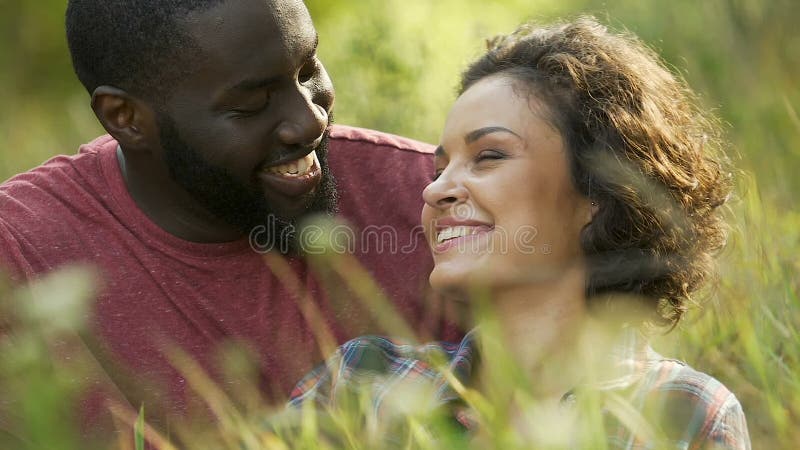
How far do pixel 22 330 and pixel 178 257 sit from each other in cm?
52

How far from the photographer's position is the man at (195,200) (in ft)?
9.78

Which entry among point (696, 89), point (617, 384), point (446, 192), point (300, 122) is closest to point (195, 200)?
point (300, 122)

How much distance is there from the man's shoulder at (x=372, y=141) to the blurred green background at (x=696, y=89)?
0.75 m

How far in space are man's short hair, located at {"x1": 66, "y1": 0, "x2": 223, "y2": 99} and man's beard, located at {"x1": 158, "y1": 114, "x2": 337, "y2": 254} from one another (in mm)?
133

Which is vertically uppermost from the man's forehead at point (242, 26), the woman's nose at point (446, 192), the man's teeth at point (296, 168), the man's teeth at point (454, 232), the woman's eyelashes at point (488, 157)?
the man's forehead at point (242, 26)

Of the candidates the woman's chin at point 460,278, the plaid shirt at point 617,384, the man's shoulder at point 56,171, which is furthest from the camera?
the man's shoulder at point 56,171

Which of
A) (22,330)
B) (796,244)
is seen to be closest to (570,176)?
(796,244)

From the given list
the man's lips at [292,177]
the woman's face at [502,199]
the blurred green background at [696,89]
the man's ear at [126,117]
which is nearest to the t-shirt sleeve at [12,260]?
the man's ear at [126,117]

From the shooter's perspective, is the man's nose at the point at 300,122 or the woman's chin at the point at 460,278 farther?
the man's nose at the point at 300,122

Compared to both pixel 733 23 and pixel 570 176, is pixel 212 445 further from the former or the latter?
pixel 733 23

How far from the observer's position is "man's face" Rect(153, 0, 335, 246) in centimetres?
295

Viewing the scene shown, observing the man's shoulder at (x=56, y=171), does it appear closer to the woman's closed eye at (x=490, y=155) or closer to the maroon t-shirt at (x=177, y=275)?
the maroon t-shirt at (x=177, y=275)

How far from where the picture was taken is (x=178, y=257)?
3.12m

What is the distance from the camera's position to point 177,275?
3109 millimetres
